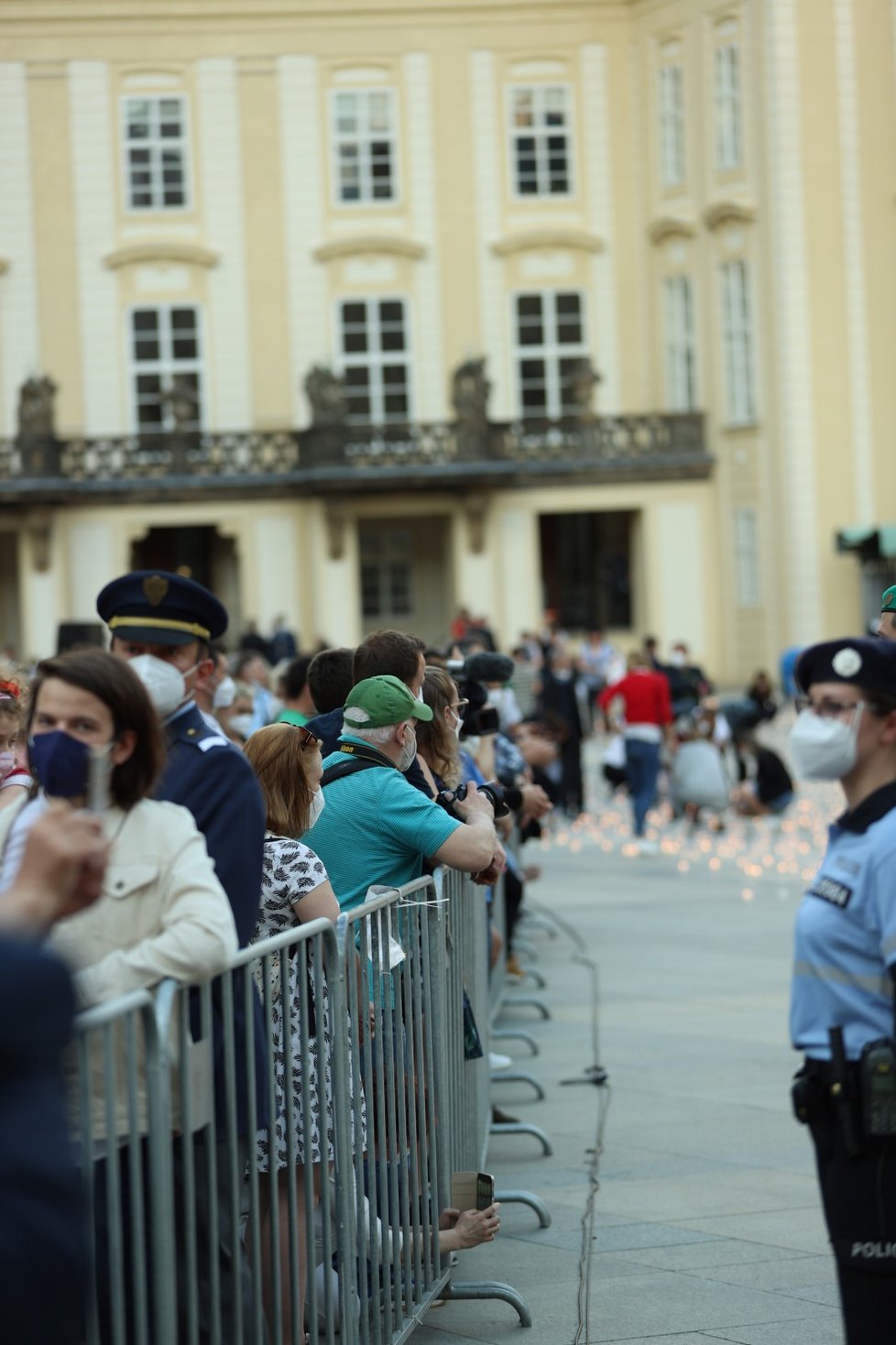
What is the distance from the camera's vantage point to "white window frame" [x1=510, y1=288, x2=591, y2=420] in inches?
1729

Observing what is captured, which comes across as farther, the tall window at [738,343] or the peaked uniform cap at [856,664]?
the tall window at [738,343]

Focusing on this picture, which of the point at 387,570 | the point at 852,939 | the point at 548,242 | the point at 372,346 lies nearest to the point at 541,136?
the point at 548,242

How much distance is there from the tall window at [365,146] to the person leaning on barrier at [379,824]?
37.9 metres

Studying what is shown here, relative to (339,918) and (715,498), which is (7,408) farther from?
(339,918)

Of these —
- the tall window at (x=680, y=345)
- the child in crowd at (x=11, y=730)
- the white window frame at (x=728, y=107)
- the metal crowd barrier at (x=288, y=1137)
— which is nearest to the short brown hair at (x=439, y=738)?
the metal crowd barrier at (x=288, y=1137)

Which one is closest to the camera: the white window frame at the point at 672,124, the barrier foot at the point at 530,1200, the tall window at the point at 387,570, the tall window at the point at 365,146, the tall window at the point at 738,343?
the barrier foot at the point at 530,1200

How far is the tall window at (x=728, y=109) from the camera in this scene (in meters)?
40.3

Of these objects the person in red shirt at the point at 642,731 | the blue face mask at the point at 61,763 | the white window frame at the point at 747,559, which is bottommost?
the person in red shirt at the point at 642,731

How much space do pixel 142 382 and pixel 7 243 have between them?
12.1ft

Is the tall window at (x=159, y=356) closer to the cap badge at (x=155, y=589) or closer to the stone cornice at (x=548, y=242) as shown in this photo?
the stone cornice at (x=548, y=242)

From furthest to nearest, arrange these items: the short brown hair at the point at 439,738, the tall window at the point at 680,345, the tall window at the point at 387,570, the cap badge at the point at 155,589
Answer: the tall window at the point at 387,570 → the tall window at the point at 680,345 → the short brown hair at the point at 439,738 → the cap badge at the point at 155,589

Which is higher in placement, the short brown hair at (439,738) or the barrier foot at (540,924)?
the short brown hair at (439,738)

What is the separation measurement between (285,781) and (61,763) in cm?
214

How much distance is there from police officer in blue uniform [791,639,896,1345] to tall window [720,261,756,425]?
3714 cm
